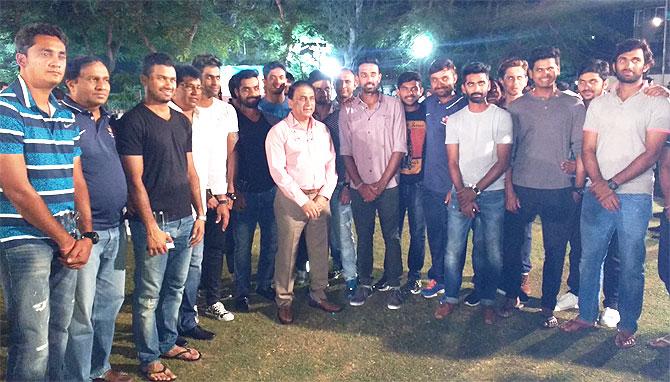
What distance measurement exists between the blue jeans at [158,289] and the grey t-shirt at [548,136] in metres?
3.09

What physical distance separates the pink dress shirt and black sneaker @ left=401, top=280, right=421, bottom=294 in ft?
5.02

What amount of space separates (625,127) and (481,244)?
5.39 feet

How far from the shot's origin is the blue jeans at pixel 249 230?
5043mm

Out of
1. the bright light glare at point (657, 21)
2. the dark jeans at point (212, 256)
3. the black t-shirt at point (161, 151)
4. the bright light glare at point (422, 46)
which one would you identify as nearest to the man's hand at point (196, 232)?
the black t-shirt at point (161, 151)

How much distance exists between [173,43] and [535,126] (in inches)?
605

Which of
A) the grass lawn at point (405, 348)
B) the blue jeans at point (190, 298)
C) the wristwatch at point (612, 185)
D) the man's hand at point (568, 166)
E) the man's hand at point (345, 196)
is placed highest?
the man's hand at point (568, 166)

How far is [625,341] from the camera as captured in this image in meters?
4.23

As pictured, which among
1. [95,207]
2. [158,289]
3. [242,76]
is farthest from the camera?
[242,76]

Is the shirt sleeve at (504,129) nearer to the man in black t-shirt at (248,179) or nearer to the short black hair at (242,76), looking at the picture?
the man in black t-shirt at (248,179)

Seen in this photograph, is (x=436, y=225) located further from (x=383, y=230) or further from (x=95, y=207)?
(x=95, y=207)

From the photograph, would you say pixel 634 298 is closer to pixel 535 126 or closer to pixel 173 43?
pixel 535 126

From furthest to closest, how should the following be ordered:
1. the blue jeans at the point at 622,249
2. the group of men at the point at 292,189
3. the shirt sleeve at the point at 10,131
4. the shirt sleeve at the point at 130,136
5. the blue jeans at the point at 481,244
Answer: the blue jeans at the point at 481,244 < the blue jeans at the point at 622,249 < the shirt sleeve at the point at 130,136 < the group of men at the point at 292,189 < the shirt sleeve at the point at 10,131

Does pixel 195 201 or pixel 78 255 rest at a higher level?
pixel 195 201

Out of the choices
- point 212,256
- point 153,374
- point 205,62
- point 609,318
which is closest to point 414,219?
point 609,318
